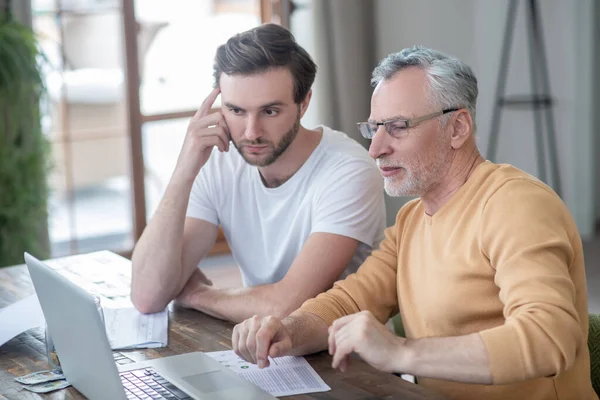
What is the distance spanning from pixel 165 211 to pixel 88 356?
812 millimetres

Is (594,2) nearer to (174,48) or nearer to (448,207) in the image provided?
(174,48)

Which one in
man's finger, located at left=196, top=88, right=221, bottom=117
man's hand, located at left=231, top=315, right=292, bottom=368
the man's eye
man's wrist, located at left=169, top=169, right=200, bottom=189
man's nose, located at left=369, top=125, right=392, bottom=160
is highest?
man's finger, located at left=196, top=88, right=221, bottom=117

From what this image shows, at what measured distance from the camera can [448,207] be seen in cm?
186

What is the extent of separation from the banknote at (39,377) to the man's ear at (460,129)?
34.8 inches

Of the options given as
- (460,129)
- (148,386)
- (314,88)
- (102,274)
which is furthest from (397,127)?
(314,88)

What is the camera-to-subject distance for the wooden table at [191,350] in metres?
1.68

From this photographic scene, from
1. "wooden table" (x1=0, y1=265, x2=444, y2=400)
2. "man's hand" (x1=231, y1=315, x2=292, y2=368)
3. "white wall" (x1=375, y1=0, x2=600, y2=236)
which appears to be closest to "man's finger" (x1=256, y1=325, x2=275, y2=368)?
"man's hand" (x1=231, y1=315, x2=292, y2=368)

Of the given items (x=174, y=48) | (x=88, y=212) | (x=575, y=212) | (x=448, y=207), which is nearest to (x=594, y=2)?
(x=575, y=212)

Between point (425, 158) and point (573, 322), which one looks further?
point (425, 158)

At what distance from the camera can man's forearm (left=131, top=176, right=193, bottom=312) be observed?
87.5 inches

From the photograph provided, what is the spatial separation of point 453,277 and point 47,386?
789mm

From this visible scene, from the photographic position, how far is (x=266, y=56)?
7.65 ft

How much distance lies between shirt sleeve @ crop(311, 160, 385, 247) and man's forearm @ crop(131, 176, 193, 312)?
0.34 m

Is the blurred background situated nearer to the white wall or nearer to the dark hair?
the white wall
